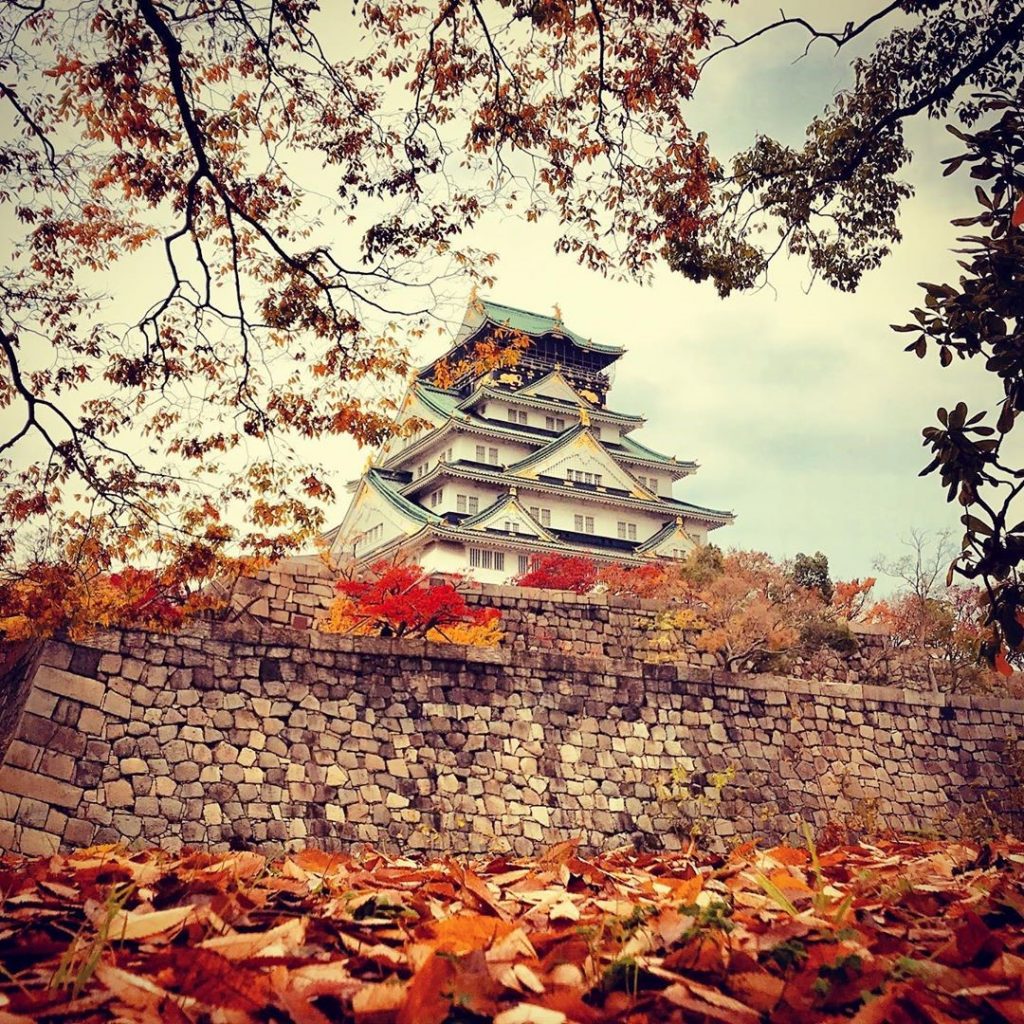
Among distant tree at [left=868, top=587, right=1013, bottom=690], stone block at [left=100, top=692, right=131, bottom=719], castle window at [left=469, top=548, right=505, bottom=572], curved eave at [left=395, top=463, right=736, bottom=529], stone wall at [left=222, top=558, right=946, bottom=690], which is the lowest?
stone block at [left=100, top=692, right=131, bottom=719]

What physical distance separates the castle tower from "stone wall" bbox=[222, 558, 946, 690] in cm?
1078

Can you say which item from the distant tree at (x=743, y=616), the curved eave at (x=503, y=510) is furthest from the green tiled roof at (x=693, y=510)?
the distant tree at (x=743, y=616)

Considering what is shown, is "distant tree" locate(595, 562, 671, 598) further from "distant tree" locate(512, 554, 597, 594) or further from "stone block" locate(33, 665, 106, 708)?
"stone block" locate(33, 665, 106, 708)

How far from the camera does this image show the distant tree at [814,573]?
21094mm

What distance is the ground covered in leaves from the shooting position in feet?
6.54

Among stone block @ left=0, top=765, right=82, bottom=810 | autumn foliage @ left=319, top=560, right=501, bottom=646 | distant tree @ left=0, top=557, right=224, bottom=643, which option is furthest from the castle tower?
stone block @ left=0, top=765, right=82, bottom=810

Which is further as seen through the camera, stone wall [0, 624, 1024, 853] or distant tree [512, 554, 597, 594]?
distant tree [512, 554, 597, 594]

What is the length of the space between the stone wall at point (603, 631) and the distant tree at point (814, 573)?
207 cm

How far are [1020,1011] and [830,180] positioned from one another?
636cm

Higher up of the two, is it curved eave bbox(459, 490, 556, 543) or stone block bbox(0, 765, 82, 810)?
curved eave bbox(459, 490, 556, 543)

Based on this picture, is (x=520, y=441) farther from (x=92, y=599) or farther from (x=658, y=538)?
(x=92, y=599)

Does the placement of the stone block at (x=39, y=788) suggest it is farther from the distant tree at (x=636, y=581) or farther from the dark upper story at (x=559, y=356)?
the dark upper story at (x=559, y=356)

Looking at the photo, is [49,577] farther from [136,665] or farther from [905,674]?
[905,674]

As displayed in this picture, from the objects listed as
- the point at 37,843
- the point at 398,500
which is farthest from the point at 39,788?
the point at 398,500
